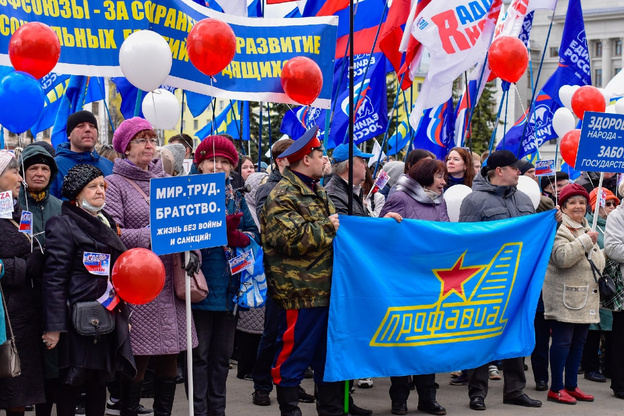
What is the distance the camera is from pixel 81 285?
5434 mm

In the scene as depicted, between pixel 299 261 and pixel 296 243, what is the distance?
0.22 m

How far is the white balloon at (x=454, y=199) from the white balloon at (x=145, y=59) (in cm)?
291

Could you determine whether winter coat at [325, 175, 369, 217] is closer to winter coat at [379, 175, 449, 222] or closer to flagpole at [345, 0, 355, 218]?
flagpole at [345, 0, 355, 218]

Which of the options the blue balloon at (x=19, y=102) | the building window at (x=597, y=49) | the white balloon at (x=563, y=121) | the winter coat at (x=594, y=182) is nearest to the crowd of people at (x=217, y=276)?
the blue balloon at (x=19, y=102)

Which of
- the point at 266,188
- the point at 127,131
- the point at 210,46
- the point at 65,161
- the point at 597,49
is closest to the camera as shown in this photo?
the point at 127,131

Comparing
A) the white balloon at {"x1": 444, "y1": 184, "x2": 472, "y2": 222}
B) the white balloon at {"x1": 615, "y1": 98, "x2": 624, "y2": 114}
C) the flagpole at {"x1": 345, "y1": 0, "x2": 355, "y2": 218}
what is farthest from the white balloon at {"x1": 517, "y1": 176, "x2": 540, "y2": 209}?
the white balloon at {"x1": 615, "y1": 98, "x2": 624, "y2": 114}

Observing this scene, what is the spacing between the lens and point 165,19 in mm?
Result: 7012

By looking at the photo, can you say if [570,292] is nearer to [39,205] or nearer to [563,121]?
[39,205]

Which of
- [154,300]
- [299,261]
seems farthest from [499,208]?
[154,300]

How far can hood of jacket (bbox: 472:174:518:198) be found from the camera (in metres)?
7.57

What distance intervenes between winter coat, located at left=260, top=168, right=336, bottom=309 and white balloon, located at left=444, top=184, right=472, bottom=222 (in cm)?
221

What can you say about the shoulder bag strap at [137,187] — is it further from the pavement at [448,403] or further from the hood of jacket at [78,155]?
the pavement at [448,403]

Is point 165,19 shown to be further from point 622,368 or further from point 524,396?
point 622,368

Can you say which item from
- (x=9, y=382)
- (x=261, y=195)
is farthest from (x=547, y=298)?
(x=9, y=382)
